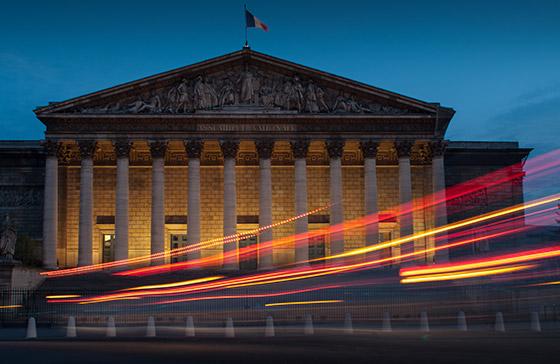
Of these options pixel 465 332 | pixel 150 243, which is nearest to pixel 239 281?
pixel 150 243

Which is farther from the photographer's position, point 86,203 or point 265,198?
point 265,198

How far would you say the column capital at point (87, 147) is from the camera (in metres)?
42.2

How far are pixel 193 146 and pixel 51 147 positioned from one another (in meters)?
8.53

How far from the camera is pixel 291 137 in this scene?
→ 4244cm

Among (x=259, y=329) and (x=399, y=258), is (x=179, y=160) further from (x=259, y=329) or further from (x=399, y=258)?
(x=259, y=329)

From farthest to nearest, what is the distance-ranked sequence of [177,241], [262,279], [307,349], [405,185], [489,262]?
1. [177,241]
2. [489,262]
3. [405,185]
4. [262,279]
5. [307,349]

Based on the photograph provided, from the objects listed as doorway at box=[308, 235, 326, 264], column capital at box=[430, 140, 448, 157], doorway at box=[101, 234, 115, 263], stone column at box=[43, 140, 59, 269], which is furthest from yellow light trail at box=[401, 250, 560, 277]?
stone column at box=[43, 140, 59, 269]

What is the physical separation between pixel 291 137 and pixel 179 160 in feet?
28.9

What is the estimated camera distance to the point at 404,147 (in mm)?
42781

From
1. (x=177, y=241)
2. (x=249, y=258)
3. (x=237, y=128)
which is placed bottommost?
(x=249, y=258)

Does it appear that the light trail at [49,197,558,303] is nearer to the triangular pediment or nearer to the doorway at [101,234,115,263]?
the doorway at [101,234,115,263]

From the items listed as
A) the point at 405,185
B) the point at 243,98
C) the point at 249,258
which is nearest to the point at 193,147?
the point at 243,98

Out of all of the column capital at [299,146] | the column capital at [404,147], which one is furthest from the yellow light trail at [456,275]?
the column capital at [299,146]

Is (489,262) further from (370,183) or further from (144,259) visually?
(144,259)
